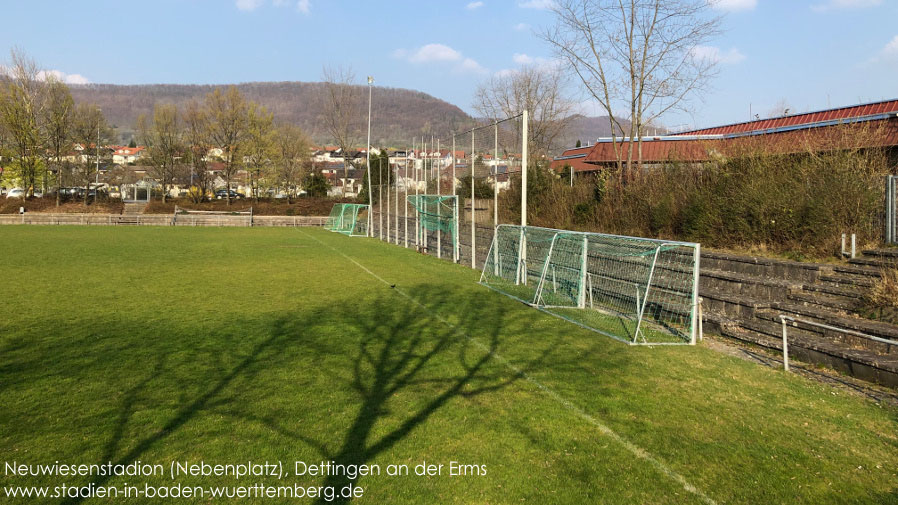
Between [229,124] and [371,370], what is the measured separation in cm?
5238

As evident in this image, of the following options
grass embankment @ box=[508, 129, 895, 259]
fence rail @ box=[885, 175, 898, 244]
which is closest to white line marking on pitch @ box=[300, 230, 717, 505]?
grass embankment @ box=[508, 129, 895, 259]

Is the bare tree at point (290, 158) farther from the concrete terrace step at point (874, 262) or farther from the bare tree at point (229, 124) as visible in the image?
the concrete terrace step at point (874, 262)

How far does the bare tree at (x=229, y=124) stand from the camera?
174 ft

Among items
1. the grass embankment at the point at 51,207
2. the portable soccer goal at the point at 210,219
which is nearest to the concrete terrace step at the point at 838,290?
the portable soccer goal at the point at 210,219

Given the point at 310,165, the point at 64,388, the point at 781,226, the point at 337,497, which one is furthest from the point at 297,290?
the point at 310,165

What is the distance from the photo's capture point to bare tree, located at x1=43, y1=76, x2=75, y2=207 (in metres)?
46.1

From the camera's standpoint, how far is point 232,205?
5091cm

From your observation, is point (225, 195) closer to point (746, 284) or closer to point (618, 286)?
point (618, 286)

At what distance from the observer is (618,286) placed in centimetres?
999

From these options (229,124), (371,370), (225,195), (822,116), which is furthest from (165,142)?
(371,370)

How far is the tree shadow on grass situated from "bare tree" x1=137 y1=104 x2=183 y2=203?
165 ft

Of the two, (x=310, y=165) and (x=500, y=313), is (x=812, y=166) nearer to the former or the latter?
(x=500, y=313)

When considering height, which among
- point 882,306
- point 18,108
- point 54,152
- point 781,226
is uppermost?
point 18,108

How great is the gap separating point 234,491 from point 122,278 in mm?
11531
